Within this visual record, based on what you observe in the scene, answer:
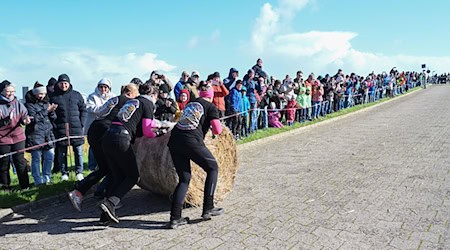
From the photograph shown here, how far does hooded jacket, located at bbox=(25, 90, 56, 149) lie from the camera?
7.40m

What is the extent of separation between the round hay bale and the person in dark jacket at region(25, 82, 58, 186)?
202 centimetres

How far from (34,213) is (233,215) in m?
3.11

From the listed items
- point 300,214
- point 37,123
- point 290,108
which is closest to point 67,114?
point 37,123

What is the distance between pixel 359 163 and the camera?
30.1 feet

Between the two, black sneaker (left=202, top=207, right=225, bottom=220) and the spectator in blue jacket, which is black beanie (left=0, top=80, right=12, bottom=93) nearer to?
black sneaker (left=202, top=207, right=225, bottom=220)

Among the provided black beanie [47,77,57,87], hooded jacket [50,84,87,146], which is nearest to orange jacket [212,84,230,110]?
black beanie [47,77,57,87]

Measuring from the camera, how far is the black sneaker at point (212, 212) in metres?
5.62

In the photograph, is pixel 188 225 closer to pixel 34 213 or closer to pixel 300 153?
pixel 34 213

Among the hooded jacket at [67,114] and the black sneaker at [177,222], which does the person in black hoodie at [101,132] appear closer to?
the black sneaker at [177,222]

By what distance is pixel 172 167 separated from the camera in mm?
5902

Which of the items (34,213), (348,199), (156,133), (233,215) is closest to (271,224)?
(233,215)

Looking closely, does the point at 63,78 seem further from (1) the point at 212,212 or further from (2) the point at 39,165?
(1) the point at 212,212

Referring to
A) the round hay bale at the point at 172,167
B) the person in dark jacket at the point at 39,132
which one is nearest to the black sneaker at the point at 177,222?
the round hay bale at the point at 172,167

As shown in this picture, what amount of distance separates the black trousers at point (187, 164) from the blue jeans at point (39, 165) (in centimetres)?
318
